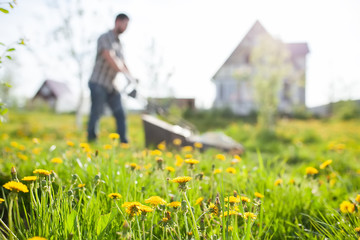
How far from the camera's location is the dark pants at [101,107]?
4.42 meters

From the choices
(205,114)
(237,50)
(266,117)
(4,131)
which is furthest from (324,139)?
(237,50)

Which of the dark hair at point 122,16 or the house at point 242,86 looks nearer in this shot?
the dark hair at point 122,16

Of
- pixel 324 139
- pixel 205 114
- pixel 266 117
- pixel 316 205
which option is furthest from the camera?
pixel 205 114

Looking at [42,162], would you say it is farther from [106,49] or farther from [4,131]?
[4,131]

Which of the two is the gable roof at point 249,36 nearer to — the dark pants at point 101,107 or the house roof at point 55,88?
the dark pants at point 101,107

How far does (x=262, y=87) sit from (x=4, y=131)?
8.58 m

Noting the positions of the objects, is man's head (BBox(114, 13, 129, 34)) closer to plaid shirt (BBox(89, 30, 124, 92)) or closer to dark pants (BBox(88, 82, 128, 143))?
plaid shirt (BBox(89, 30, 124, 92))

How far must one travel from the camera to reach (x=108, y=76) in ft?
14.7

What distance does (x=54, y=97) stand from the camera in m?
33.1

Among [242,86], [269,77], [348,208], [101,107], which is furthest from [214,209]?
[242,86]

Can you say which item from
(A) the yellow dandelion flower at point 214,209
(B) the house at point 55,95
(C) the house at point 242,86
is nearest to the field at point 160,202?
(A) the yellow dandelion flower at point 214,209

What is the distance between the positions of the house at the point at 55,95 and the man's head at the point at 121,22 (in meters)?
30.4

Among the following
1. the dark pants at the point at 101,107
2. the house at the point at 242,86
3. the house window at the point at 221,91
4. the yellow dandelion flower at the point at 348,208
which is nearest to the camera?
the yellow dandelion flower at the point at 348,208

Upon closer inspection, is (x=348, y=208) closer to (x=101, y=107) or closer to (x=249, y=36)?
(x=101, y=107)
